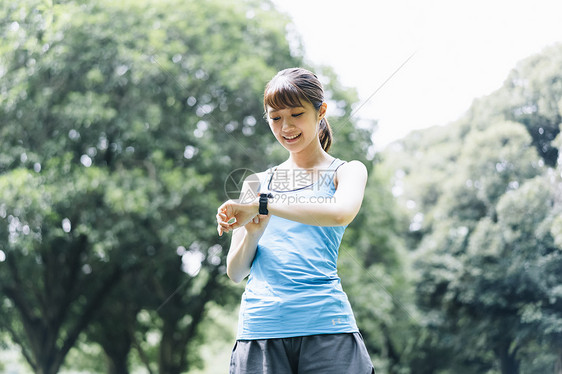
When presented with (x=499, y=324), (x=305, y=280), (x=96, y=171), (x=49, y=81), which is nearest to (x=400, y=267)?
(x=499, y=324)

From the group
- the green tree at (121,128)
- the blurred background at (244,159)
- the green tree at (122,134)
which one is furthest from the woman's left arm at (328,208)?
the green tree at (121,128)

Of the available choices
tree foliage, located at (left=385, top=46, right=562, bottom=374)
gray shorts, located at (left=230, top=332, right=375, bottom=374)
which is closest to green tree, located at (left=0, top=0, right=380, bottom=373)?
tree foliage, located at (left=385, top=46, right=562, bottom=374)

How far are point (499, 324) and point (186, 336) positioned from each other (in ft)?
12.9

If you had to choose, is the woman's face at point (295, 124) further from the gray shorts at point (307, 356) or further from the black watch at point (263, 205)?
the gray shorts at point (307, 356)

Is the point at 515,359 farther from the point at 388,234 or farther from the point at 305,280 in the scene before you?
the point at 305,280

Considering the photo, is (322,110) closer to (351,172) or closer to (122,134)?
(351,172)

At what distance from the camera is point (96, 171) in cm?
522

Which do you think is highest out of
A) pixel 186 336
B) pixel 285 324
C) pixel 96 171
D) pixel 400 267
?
pixel 285 324

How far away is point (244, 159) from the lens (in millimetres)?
5973

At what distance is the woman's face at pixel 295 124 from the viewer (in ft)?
3.24

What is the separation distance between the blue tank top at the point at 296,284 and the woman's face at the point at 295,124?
0.08m

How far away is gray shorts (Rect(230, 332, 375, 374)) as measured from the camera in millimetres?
882

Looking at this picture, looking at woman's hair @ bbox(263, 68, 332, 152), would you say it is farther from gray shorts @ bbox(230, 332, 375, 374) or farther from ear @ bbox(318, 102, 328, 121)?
gray shorts @ bbox(230, 332, 375, 374)

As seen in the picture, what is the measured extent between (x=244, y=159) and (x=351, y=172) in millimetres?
5016
